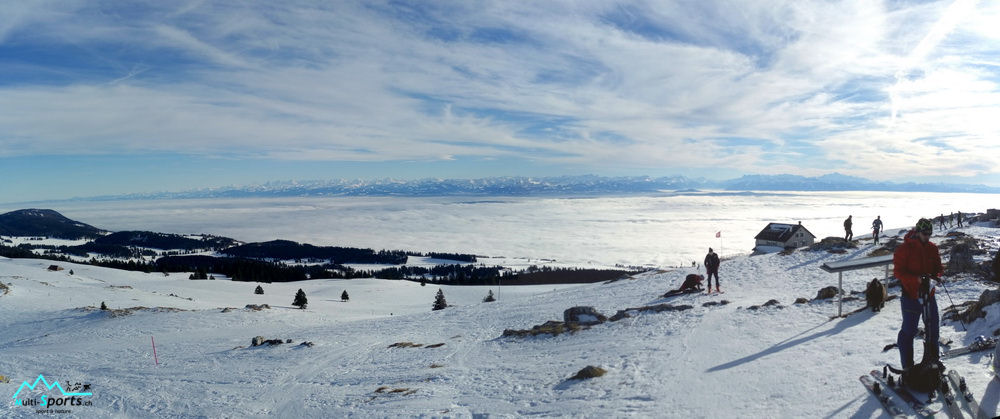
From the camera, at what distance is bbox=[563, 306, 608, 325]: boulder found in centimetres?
1771

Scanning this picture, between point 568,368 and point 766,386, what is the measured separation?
4.76 m

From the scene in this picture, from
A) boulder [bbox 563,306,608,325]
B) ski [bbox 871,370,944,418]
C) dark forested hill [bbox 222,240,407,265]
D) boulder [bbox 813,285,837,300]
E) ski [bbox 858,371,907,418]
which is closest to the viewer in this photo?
ski [bbox 871,370,944,418]

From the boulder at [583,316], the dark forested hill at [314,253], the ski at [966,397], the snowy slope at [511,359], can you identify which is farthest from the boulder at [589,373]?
the dark forested hill at [314,253]

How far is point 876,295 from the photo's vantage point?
1236 cm

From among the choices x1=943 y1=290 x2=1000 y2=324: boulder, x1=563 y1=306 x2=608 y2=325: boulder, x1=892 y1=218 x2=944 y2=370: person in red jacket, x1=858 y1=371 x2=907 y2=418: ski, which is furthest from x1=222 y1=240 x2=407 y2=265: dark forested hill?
x1=892 y1=218 x2=944 y2=370: person in red jacket

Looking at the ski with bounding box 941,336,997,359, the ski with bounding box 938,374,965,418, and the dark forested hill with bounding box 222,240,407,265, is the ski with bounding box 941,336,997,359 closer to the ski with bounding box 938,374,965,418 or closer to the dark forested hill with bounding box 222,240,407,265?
the ski with bounding box 938,374,965,418

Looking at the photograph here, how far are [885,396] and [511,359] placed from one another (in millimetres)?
9136

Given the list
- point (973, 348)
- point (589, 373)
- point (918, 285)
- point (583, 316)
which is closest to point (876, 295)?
point (973, 348)

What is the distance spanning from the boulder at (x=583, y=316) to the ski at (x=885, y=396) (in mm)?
10337

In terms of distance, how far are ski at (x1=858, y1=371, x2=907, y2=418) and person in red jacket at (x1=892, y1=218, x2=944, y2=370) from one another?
1.48 ft

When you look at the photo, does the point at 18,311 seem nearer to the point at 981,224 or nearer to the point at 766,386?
the point at 766,386

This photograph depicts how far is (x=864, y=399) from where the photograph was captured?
280 inches

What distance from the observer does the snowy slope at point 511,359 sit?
863cm

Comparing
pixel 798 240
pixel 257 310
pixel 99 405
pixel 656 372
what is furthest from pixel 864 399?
pixel 798 240
